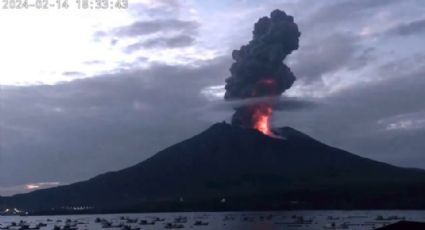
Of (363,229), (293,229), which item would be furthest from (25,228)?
(363,229)

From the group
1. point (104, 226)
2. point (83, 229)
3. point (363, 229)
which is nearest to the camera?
point (363, 229)

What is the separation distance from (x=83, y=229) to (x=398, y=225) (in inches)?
5016

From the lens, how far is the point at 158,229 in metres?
149

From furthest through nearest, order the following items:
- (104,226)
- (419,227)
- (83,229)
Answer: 1. (104,226)
2. (83,229)
3. (419,227)

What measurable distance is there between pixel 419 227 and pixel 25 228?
135 meters

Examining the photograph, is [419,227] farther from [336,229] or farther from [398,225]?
[336,229]

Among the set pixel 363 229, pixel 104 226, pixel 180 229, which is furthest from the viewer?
pixel 104 226

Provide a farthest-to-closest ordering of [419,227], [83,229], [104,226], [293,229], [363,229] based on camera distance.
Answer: [104,226] → [83,229] → [293,229] → [363,229] → [419,227]

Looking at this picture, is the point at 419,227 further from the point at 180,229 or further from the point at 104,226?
the point at 104,226

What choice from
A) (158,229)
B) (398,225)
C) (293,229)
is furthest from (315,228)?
(398,225)

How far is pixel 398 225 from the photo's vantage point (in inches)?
1407

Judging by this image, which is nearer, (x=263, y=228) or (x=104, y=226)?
(x=263, y=228)

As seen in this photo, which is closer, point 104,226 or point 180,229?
point 180,229

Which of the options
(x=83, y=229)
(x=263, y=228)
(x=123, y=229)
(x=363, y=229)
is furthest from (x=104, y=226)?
(x=363, y=229)
